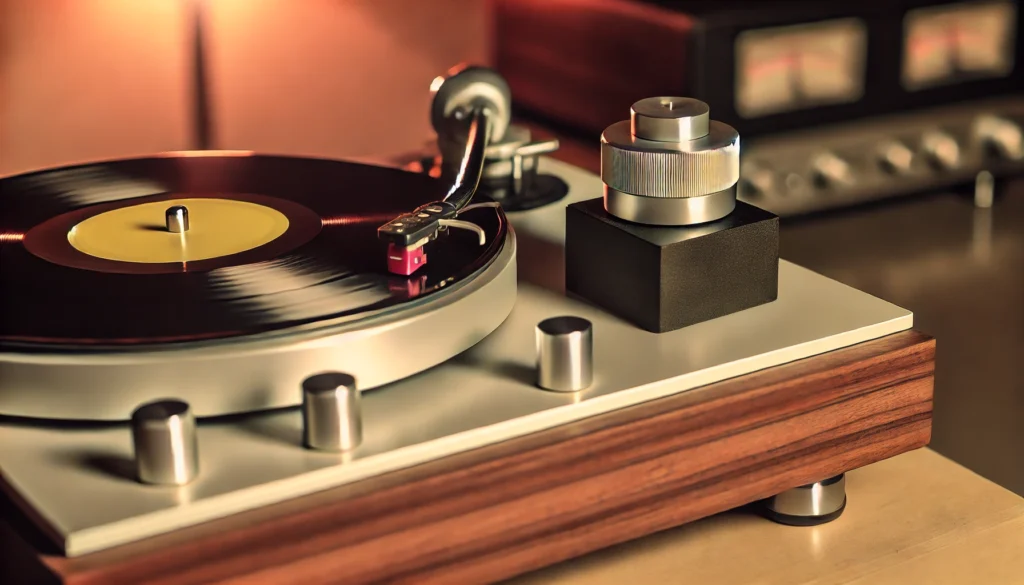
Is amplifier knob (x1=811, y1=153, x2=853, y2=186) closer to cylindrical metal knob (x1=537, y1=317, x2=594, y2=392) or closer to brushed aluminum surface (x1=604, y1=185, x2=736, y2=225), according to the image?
brushed aluminum surface (x1=604, y1=185, x2=736, y2=225)

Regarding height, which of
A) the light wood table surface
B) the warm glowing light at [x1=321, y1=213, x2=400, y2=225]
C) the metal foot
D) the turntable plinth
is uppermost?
the warm glowing light at [x1=321, y1=213, x2=400, y2=225]

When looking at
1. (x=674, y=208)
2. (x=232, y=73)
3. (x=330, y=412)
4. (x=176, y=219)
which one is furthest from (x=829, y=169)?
(x=330, y=412)

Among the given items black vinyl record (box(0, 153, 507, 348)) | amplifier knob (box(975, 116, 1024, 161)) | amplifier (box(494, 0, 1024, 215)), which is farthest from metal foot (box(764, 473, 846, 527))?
amplifier knob (box(975, 116, 1024, 161))

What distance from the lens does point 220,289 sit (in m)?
0.72

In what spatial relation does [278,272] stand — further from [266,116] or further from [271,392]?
[266,116]

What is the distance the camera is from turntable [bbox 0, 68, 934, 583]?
0.60 meters

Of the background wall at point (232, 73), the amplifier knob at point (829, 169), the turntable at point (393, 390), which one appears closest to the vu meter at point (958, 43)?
the amplifier knob at point (829, 169)

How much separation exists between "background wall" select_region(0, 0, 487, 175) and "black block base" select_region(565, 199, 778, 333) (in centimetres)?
87

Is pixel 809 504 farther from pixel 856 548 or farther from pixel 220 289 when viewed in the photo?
pixel 220 289

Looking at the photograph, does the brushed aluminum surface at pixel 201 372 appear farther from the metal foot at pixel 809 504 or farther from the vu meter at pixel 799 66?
the vu meter at pixel 799 66

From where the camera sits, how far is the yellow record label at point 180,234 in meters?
0.80

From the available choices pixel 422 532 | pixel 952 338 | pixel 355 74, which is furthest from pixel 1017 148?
pixel 422 532

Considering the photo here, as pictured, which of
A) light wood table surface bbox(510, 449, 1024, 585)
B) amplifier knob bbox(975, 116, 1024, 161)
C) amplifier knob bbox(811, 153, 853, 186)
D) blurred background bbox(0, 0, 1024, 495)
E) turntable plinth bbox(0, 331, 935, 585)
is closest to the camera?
turntable plinth bbox(0, 331, 935, 585)

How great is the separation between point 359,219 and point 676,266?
0.20 m
